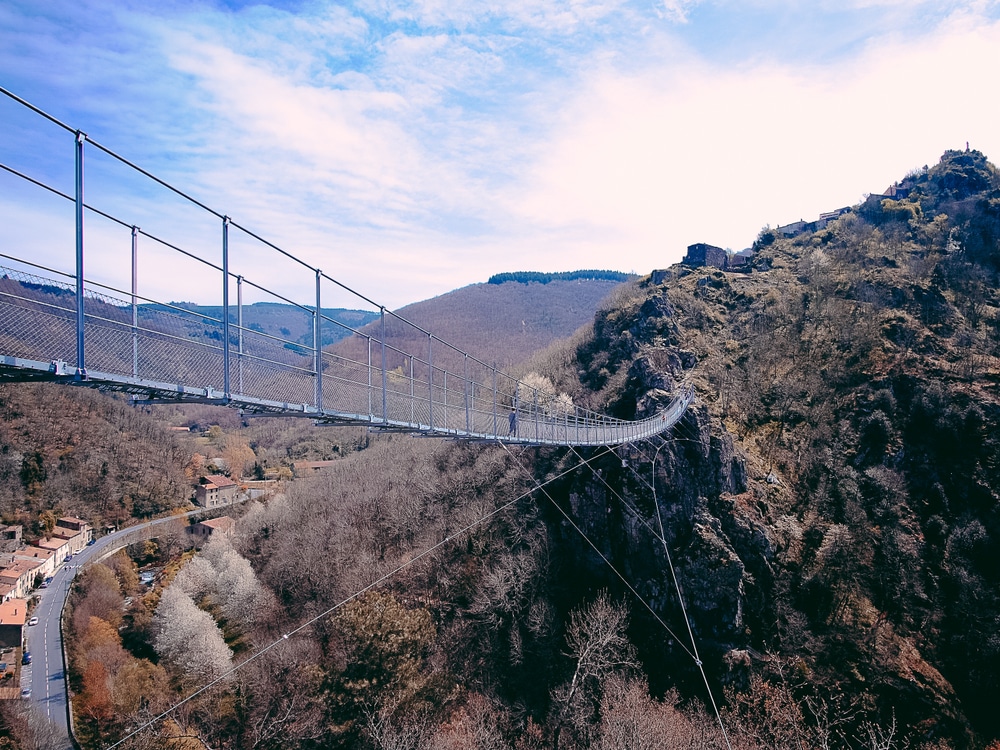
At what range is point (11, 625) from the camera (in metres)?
21.3

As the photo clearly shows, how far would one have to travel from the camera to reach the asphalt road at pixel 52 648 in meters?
17.9

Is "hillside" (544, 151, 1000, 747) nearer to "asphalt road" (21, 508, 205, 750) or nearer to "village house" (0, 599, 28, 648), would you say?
"asphalt road" (21, 508, 205, 750)

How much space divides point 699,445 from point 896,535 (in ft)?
21.9

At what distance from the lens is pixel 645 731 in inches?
552

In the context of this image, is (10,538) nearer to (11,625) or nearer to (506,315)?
(11,625)

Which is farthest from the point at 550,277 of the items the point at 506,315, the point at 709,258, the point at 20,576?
the point at 20,576

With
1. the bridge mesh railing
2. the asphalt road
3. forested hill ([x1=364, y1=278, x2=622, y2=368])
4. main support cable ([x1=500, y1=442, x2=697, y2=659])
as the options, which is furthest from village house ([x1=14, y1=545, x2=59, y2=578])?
forested hill ([x1=364, y1=278, x2=622, y2=368])

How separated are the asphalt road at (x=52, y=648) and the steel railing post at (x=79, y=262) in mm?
18903

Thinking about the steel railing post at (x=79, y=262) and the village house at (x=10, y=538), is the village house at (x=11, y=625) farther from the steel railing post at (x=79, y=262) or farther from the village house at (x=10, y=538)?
the steel railing post at (x=79, y=262)

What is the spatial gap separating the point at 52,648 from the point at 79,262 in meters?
24.0

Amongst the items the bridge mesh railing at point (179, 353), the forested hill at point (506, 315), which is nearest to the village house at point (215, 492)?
the forested hill at point (506, 315)

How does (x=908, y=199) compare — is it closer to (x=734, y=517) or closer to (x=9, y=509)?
(x=734, y=517)

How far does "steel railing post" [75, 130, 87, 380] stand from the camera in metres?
4.35

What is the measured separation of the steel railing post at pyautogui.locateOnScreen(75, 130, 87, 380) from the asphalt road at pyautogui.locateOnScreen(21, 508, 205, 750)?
62.0 ft
